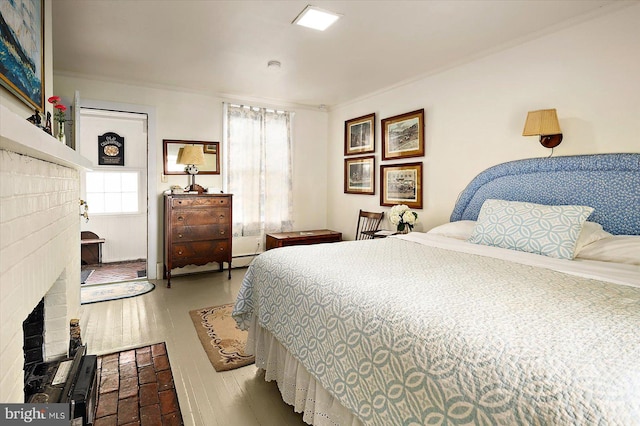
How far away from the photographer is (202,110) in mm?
4660

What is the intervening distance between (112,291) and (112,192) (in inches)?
94.8

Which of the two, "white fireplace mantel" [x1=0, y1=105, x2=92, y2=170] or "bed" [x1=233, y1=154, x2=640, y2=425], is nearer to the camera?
"white fireplace mantel" [x1=0, y1=105, x2=92, y2=170]

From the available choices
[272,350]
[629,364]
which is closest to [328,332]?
[272,350]

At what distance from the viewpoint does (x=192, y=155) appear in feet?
13.9

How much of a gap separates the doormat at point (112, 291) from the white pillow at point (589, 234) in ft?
13.5

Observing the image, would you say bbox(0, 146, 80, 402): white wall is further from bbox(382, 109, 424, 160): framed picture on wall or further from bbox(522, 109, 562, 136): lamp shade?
bbox(382, 109, 424, 160): framed picture on wall

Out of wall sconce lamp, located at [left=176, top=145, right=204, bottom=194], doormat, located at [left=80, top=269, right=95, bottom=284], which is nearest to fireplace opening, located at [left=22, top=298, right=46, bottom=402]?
wall sconce lamp, located at [left=176, top=145, right=204, bottom=194]

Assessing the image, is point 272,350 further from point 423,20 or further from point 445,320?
point 423,20

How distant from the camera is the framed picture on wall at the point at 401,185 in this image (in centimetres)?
400

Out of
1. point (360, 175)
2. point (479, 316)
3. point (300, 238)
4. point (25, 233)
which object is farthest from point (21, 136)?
point (360, 175)

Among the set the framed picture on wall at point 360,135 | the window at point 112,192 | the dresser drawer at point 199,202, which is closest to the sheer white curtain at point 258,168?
the dresser drawer at point 199,202

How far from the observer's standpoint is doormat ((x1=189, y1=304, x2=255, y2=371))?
2430mm

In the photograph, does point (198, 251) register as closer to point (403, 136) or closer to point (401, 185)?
point (401, 185)

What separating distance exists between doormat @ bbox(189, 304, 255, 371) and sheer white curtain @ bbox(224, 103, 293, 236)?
181cm
